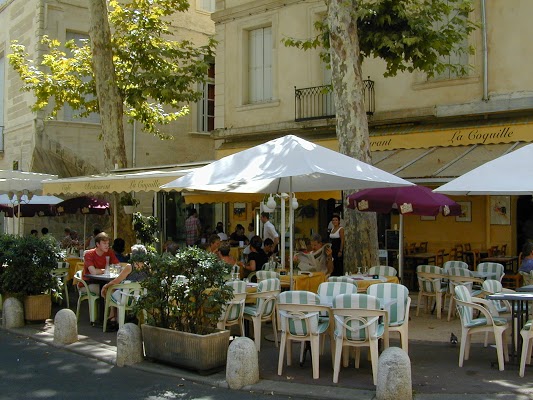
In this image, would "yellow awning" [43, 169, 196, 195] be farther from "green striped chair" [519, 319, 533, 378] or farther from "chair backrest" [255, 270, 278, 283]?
"green striped chair" [519, 319, 533, 378]

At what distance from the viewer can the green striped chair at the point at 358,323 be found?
20.6 feet

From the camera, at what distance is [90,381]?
6652 mm

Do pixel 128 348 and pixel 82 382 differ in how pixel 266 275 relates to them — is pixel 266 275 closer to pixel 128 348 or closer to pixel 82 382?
pixel 128 348

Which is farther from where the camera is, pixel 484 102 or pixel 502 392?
pixel 484 102

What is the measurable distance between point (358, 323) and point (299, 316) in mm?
627

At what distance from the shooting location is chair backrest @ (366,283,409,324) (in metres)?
6.79

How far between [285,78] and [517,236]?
696 centimetres

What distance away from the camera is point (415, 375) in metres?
6.61

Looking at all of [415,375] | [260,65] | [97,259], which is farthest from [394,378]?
[260,65]

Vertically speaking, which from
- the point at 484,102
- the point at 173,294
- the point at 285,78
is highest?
the point at 285,78

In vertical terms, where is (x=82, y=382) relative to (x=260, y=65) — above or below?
below

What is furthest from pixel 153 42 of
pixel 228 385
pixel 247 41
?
pixel 228 385

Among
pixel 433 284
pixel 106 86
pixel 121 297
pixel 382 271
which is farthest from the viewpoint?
pixel 106 86

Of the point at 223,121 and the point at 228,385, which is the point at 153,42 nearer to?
the point at 223,121
